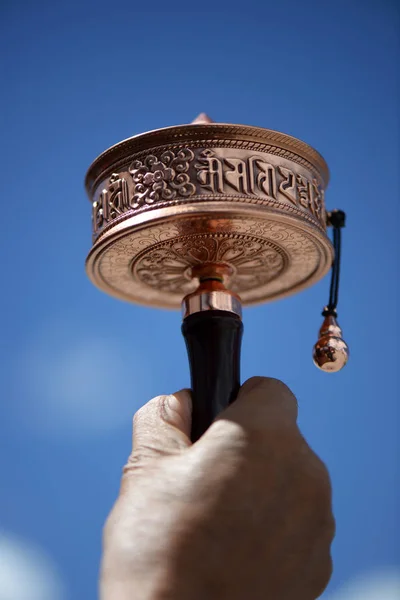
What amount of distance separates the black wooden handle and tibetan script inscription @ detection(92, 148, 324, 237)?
127mm

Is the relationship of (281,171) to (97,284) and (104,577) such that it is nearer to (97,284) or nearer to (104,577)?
(97,284)

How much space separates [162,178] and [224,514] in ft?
0.98

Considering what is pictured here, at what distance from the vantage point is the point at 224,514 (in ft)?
1.82

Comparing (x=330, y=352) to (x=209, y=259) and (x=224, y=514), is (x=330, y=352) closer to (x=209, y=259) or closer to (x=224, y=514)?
(x=209, y=259)

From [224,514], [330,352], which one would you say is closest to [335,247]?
[330,352]

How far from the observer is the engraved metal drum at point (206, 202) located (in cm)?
65

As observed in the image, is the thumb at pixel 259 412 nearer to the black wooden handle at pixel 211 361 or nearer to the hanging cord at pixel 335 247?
the black wooden handle at pixel 211 361

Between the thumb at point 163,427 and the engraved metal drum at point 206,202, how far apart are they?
149mm

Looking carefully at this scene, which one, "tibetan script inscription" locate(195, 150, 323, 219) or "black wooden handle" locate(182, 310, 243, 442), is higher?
"tibetan script inscription" locate(195, 150, 323, 219)

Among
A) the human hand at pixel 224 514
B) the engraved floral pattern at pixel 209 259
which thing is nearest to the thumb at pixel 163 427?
the human hand at pixel 224 514

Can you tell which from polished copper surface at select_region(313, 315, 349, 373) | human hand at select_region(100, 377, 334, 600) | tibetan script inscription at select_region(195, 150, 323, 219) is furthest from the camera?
polished copper surface at select_region(313, 315, 349, 373)

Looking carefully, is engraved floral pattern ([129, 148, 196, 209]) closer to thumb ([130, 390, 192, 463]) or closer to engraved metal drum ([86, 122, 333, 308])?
engraved metal drum ([86, 122, 333, 308])

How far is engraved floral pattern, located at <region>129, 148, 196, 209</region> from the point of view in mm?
650

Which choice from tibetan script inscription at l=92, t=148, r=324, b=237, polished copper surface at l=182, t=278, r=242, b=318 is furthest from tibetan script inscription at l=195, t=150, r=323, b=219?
polished copper surface at l=182, t=278, r=242, b=318
